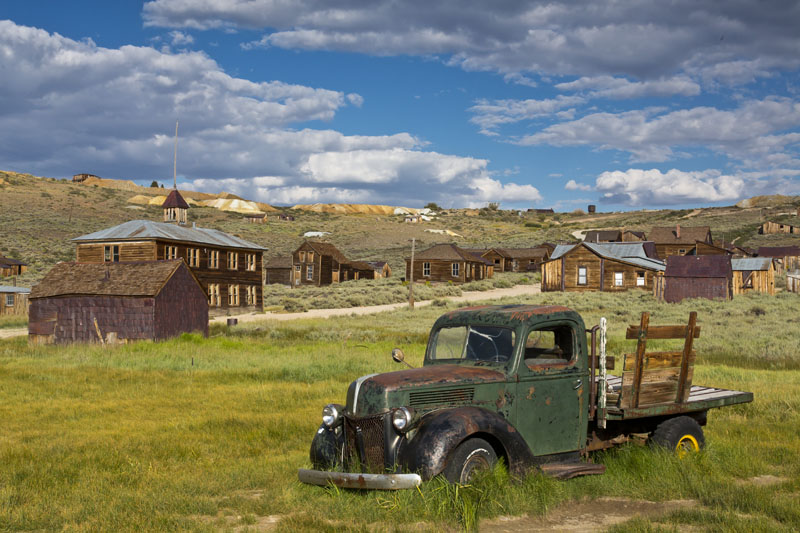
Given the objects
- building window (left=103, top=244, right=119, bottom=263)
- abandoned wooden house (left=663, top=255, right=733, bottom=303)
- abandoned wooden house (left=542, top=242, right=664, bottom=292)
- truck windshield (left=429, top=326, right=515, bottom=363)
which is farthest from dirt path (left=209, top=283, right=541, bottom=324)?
truck windshield (left=429, top=326, right=515, bottom=363)

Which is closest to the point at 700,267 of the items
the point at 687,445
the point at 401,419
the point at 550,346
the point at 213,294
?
the point at 213,294

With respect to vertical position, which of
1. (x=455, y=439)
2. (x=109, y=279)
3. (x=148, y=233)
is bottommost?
(x=455, y=439)

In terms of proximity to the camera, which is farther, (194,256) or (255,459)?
(194,256)

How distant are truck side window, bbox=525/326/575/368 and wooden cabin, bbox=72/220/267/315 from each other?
30.6 m

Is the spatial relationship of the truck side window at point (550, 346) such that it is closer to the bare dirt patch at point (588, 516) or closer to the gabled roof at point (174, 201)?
the bare dirt patch at point (588, 516)

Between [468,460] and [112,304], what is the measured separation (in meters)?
21.8

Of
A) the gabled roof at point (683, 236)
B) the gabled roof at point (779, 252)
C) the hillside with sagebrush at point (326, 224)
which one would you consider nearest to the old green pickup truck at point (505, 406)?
the hillside with sagebrush at point (326, 224)

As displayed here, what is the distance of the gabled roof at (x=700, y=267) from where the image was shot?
45750 millimetres

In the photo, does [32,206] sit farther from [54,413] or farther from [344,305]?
[54,413]

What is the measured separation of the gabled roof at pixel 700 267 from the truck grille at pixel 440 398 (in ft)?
144

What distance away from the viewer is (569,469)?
717cm

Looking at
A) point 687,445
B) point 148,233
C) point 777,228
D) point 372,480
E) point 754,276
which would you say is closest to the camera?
point 372,480

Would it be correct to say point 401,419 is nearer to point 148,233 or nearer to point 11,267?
point 148,233

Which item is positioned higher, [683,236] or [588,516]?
[683,236]
